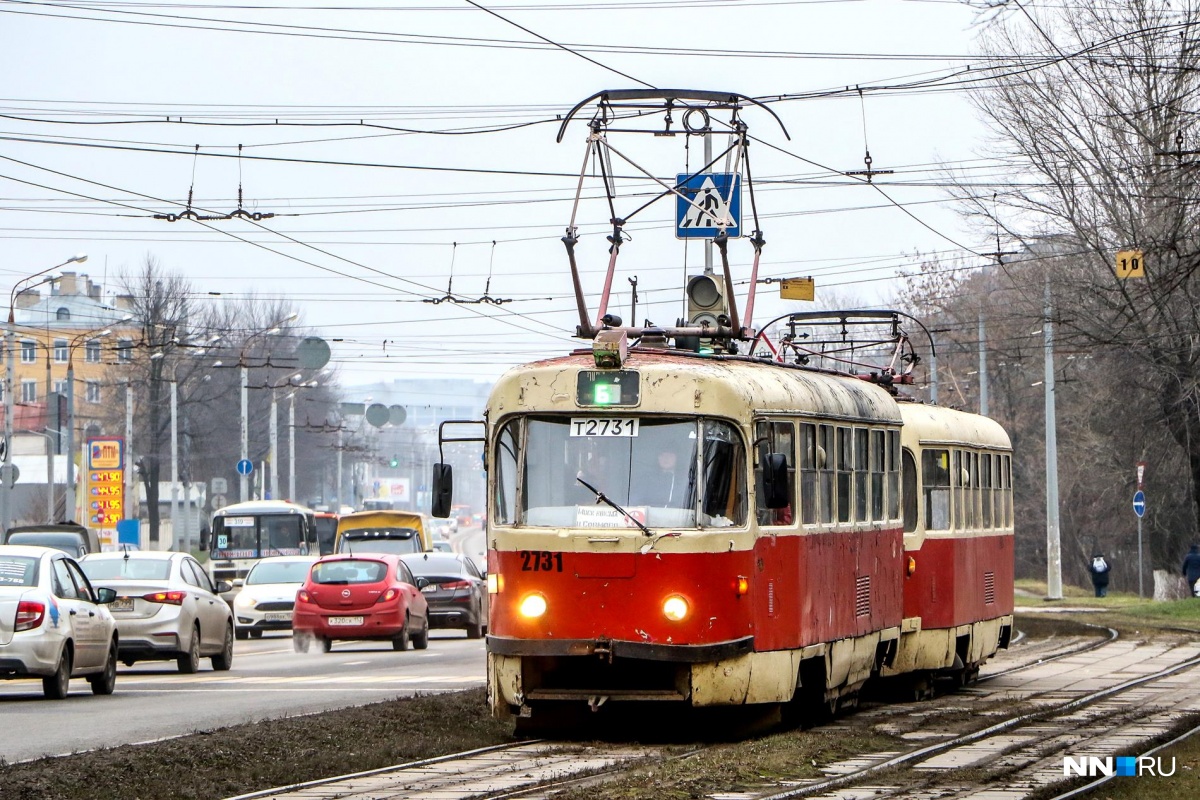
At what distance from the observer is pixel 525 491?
13617mm

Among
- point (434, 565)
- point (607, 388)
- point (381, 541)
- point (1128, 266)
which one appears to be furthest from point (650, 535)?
point (381, 541)

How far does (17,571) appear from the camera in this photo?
60.9 feet

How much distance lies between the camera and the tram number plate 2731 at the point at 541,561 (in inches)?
525

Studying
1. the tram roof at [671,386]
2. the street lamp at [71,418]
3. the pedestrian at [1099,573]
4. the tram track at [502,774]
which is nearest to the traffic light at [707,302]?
the tram roof at [671,386]

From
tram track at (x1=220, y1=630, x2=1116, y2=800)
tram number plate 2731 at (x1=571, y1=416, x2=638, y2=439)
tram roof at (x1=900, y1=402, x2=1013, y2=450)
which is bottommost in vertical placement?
tram track at (x1=220, y1=630, x2=1116, y2=800)

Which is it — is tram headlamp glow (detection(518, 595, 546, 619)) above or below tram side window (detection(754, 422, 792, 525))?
below

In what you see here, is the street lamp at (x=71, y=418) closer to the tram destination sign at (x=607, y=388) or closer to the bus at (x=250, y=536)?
the bus at (x=250, y=536)

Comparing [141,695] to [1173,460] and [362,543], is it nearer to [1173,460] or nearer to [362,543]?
[362,543]

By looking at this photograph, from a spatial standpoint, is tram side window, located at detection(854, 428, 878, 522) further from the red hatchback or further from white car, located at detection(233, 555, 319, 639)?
white car, located at detection(233, 555, 319, 639)

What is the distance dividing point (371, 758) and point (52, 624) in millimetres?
6535

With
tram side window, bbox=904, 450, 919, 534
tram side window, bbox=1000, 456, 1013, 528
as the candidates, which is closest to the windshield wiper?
tram side window, bbox=904, 450, 919, 534

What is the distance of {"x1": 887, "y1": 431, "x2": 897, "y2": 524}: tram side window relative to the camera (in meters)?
17.7

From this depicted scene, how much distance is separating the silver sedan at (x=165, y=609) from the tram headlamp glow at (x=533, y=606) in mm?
10246

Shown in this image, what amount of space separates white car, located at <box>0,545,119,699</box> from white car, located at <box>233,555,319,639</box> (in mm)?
13626
